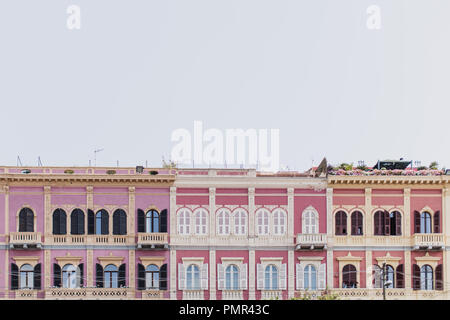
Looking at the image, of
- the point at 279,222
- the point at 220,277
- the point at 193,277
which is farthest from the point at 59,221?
the point at 279,222

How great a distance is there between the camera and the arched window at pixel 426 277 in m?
50.1

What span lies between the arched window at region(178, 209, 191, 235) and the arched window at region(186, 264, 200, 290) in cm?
203

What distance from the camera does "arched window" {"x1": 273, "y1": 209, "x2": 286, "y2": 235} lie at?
2004 inches

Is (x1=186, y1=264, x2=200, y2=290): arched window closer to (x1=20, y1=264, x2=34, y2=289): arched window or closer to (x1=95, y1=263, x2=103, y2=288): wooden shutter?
(x1=95, y1=263, x2=103, y2=288): wooden shutter

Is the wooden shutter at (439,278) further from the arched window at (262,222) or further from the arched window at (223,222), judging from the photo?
the arched window at (223,222)

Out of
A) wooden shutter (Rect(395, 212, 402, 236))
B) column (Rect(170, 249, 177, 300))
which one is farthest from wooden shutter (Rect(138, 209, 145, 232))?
wooden shutter (Rect(395, 212, 402, 236))

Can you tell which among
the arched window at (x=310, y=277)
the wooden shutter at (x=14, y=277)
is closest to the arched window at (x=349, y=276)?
the arched window at (x=310, y=277)

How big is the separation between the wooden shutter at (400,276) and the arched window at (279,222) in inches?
270

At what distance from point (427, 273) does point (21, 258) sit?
2296cm

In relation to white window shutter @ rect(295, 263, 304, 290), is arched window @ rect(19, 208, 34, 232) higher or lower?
higher
